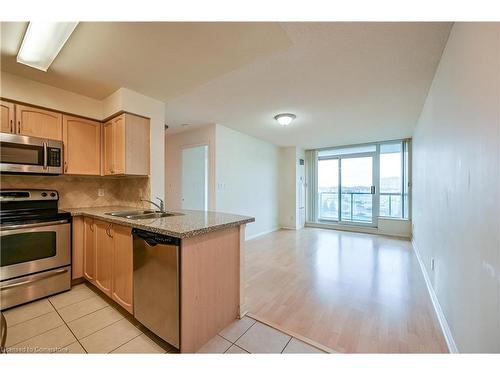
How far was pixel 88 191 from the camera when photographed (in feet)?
9.43

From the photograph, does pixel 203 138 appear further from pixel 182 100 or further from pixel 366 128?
pixel 366 128

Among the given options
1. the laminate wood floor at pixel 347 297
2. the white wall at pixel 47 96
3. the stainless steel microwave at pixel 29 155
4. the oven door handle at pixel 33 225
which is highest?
the white wall at pixel 47 96

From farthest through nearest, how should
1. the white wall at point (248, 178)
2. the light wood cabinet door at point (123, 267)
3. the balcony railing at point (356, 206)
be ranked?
the balcony railing at point (356, 206) → the white wall at point (248, 178) → the light wood cabinet door at point (123, 267)

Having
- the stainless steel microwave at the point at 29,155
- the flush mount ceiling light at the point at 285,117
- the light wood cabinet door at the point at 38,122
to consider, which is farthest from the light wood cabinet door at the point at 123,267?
the flush mount ceiling light at the point at 285,117

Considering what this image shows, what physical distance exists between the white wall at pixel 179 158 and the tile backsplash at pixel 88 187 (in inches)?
54.0

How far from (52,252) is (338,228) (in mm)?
5881

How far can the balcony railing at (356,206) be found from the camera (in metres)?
5.27

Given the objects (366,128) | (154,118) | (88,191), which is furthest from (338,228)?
(88,191)

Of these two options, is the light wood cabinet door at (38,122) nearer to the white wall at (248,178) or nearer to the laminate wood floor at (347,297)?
the white wall at (248,178)

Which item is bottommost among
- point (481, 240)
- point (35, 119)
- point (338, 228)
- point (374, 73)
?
point (338, 228)

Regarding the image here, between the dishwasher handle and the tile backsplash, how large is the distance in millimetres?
1189

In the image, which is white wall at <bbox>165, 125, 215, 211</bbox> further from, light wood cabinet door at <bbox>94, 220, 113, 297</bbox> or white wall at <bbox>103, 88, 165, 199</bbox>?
light wood cabinet door at <bbox>94, 220, 113, 297</bbox>

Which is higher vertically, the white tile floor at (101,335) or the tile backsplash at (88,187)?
the tile backsplash at (88,187)

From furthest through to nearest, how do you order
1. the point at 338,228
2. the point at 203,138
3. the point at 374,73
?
1. the point at 338,228
2. the point at 203,138
3. the point at 374,73
